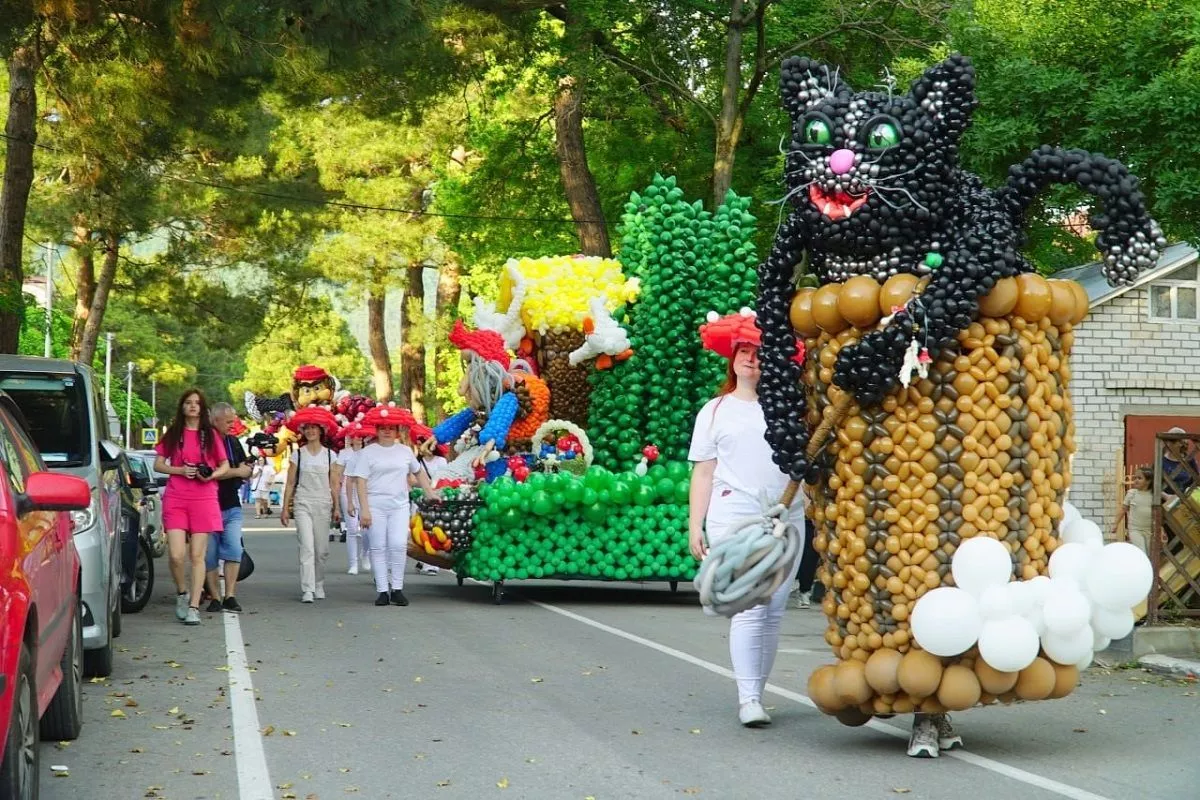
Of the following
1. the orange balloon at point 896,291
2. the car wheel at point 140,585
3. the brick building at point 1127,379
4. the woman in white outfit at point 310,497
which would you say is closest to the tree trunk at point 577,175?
the brick building at point 1127,379

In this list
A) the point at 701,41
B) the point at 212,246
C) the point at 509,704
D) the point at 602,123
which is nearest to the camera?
the point at 509,704

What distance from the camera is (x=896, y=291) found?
7156mm

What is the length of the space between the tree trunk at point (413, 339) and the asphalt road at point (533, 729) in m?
31.1

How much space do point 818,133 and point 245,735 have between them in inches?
155

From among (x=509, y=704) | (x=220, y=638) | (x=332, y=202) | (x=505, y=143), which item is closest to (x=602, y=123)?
(x=505, y=143)

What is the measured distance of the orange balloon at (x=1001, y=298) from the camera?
23.4 feet

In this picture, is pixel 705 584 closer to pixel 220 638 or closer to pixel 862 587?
pixel 862 587

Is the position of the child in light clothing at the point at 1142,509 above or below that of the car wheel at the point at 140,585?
above

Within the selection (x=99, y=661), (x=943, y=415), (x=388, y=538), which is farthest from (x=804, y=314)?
(x=388, y=538)

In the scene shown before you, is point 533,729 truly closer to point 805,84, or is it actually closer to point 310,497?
point 805,84

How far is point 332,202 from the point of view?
4044 cm

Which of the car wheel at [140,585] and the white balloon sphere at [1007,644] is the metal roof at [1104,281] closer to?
the car wheel at [140,585]

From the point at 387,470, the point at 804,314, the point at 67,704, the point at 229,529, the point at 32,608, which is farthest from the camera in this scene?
the point at 387,470

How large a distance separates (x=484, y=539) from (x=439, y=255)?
2943 centimetres
